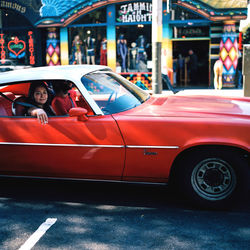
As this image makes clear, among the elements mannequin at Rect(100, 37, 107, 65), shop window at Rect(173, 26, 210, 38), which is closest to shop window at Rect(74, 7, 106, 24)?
mannequin at Rect(100, 37, 107, 65)

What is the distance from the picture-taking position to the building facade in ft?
53.5

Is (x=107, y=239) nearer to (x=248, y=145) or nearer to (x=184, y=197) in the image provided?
(x=184, y=197)

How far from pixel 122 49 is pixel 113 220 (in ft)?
45.2

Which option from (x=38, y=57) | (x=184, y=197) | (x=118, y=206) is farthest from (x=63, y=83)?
(x=38, y=57)

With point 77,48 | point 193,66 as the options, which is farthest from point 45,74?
point 193,66

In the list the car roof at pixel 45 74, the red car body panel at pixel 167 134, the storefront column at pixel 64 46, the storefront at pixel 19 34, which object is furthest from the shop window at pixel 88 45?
the red car body panel at pixel 167 134

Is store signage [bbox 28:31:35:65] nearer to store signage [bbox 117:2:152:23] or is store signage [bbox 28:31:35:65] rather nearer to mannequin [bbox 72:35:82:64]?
mannequin [bbox 72:35:82:64]

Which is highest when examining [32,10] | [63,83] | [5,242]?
[32,10]

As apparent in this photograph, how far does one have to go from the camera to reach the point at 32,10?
58.3 ft

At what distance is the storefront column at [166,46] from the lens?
54.3 ft

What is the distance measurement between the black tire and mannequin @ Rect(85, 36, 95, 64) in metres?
14.0

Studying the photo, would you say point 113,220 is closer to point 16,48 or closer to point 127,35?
point 127,35

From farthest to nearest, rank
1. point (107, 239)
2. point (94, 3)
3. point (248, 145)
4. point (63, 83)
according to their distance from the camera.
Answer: point (94, 3)
point (63, 83)
point (248, 145)
point (107, 239)

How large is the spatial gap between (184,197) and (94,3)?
13961mm
